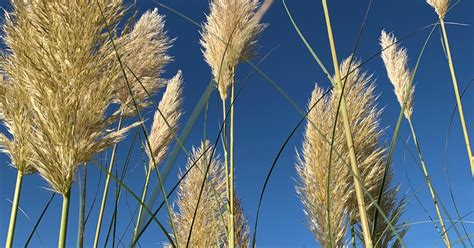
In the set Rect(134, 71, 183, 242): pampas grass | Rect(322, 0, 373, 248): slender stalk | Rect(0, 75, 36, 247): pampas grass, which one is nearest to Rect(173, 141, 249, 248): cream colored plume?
→ Rect(134, 71, 183, 242): pampas grass

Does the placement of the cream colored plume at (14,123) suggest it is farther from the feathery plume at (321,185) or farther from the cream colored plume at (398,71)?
the cream colored plume at (398,71)

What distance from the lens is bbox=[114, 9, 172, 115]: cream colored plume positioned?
2068 mm

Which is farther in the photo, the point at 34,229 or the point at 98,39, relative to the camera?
the point at 34,229

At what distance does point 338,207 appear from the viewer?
269cm

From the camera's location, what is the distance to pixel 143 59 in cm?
263

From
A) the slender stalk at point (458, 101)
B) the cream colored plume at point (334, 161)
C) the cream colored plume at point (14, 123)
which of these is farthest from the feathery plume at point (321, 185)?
the cream colored plume at point (14, 123)

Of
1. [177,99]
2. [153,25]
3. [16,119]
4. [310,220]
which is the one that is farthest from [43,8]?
[177,99]

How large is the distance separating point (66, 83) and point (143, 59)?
110 centimetres

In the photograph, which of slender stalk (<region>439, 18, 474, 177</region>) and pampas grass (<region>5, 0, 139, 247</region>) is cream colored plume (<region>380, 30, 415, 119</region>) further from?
pampas grass (<region>5, 0, 139, 247</region>)

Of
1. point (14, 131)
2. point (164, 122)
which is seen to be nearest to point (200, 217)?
point (164, 122)

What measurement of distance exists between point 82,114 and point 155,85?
2007mm

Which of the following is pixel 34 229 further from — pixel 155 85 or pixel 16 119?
pixel 155 85

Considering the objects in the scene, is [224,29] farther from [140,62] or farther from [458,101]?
[458,101]

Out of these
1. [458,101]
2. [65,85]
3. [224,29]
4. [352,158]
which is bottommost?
[352,158]
